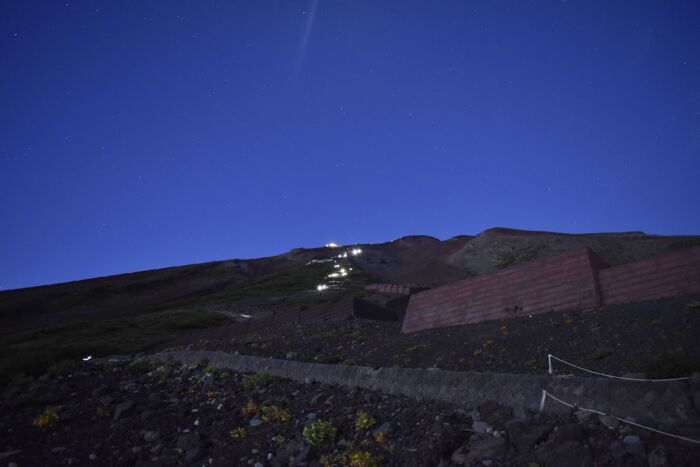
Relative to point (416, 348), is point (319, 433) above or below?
below

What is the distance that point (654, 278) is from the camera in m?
13.0

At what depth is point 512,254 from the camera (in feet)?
226

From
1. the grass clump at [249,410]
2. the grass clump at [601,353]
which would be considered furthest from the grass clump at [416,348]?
the grass clump at [249,410]

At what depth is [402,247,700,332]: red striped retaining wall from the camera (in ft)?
41.7

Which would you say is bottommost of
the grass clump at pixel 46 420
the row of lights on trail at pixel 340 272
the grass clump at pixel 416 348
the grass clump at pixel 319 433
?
the grass clump at pixel 319 433

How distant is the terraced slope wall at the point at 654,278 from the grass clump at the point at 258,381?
11.1m

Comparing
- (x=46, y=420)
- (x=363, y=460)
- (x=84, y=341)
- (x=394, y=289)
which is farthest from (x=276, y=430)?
(x=394, y=289)

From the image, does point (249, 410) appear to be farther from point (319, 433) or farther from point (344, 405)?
point (319, 433)

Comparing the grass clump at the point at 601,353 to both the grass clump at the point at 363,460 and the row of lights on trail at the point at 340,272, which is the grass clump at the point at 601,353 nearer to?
the grass clump at the point at 363,460

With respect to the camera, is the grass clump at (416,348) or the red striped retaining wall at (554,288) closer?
the red striped retaining wall at (554,288)

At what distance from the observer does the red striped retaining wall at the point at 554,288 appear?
41.7 feet

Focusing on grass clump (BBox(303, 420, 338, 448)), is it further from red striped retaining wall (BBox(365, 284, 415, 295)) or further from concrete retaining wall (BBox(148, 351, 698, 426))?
red striped retaining wall (BBox(365, 284, 415, 295))

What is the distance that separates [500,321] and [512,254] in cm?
5725

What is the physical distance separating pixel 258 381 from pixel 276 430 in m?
4.02
